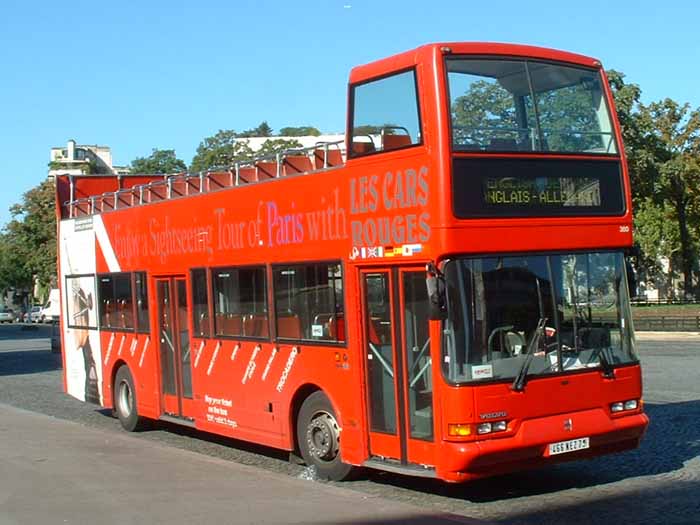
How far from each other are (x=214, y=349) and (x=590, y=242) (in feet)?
19.2

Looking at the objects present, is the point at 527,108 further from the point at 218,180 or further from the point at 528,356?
the point at 218,180

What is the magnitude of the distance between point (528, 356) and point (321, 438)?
2929mm

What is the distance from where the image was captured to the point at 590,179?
9984 millimetres

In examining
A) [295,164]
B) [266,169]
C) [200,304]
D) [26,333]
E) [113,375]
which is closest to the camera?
[295,164]

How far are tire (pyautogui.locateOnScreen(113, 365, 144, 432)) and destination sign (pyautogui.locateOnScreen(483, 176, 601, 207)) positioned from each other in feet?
28.9

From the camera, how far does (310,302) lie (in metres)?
11.3

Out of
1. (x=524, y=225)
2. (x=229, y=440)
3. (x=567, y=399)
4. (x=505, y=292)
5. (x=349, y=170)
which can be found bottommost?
(x=229, y=440)

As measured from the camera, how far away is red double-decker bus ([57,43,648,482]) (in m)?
9.11

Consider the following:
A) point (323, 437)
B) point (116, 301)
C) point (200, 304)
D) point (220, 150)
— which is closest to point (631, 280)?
point (323, 437)

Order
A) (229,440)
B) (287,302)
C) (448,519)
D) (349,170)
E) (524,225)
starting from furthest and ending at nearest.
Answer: (229,440)
(287,302)
(349,170)
(524,225)
(448,519)

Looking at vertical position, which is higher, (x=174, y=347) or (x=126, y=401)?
(x=174, y=347)

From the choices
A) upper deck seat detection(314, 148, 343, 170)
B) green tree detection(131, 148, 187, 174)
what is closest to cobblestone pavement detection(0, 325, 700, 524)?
upper deck seat detection(314, 148, 343, 170)

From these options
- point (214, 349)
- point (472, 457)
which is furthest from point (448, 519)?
point (214, 349)

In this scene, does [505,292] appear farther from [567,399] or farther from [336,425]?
[336,425]
